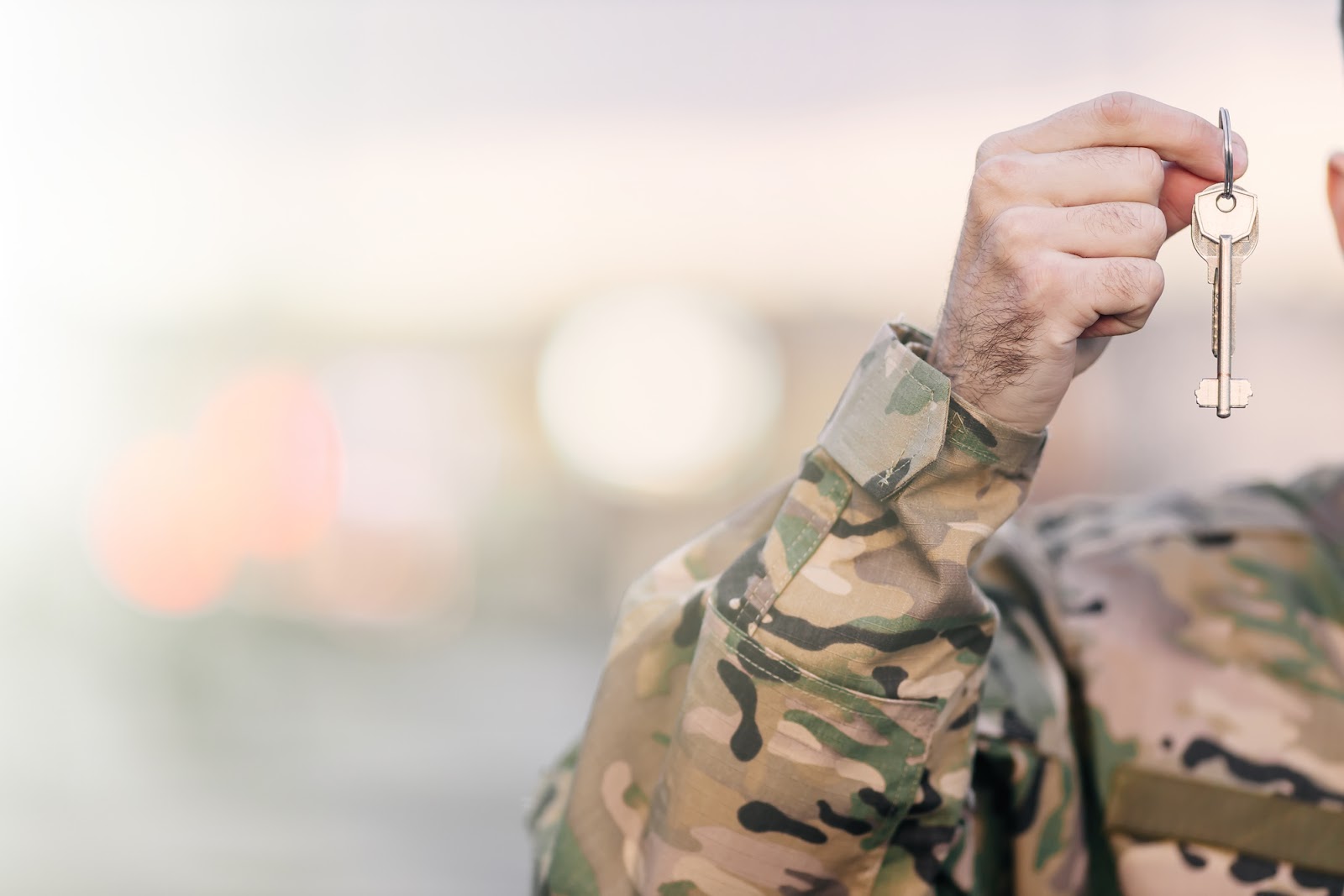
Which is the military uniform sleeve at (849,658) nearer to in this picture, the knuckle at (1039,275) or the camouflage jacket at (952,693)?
the camouflage jacket at (952,693)

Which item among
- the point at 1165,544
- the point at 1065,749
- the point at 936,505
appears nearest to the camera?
the point at 936,505

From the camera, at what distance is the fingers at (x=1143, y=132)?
94 centimetres

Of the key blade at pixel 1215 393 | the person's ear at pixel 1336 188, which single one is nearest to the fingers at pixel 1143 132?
the key blade at pixel 1215 393

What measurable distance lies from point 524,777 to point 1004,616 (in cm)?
470

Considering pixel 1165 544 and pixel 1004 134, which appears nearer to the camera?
pixel 1004 134

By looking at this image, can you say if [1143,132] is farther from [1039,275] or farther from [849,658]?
[849,658]

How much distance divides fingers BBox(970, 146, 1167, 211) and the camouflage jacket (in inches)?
6.6

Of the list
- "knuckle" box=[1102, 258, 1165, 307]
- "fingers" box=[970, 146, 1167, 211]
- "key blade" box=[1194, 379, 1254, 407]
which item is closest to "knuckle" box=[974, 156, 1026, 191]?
"fingers" box=[970, 146, 1167, 211]

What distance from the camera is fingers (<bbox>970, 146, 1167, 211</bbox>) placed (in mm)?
939

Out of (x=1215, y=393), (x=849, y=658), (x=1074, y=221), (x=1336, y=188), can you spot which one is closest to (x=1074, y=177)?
(x=1074, y=221)

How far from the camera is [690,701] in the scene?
1.09 m

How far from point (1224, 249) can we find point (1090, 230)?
0.10m

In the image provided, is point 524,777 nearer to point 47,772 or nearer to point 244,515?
point 47,772

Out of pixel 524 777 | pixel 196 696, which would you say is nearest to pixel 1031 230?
pixel 524 777
